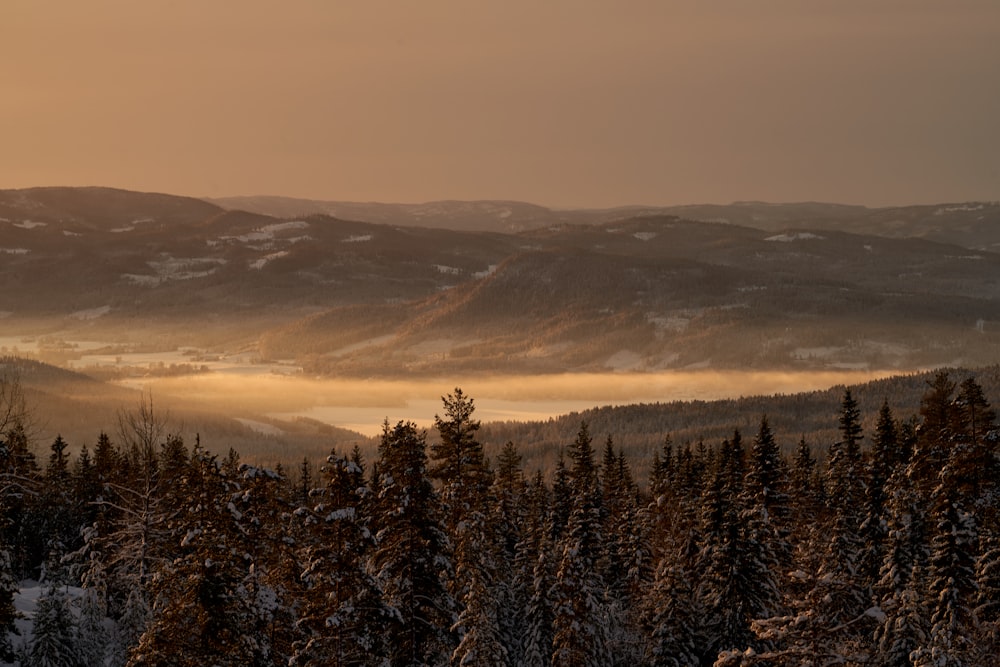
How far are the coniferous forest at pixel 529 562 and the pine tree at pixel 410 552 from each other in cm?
7

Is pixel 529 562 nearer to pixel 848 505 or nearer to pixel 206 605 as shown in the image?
pixel 848 505

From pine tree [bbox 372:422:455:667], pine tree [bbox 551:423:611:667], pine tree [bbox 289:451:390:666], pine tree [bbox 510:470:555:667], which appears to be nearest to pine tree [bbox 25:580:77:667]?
pine tree [bbox 289:451:390:666]

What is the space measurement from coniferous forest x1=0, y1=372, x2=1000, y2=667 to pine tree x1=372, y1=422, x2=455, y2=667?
0.25ft

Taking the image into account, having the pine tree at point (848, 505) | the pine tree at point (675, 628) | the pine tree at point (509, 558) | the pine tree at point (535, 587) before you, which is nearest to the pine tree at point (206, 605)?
the pine tree at point (535, 587)

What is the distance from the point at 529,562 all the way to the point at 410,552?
2882cm

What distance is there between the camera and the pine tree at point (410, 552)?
117 ft

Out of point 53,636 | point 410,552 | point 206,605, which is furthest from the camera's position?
point 53,636

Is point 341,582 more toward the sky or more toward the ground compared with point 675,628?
more toward the sky

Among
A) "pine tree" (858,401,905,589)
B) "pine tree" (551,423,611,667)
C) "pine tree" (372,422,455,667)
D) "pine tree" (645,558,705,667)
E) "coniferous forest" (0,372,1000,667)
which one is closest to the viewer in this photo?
"coniferous forest" (0,372,1000,667)

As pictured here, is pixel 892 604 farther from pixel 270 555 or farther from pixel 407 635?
pixel 270 555

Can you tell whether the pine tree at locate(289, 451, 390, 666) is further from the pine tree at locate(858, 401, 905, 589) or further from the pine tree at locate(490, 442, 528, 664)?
the pine tree at locate(858, 401, 905, 589)

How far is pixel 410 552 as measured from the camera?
36000 mm

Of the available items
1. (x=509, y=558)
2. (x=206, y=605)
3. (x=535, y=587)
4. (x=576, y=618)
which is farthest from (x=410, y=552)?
(x=509, y=558)

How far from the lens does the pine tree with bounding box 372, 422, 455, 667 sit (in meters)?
35.6
